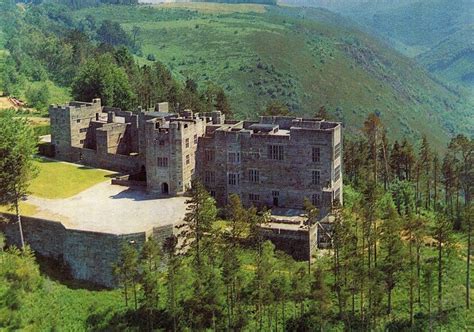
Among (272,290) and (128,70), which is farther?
(128,70)

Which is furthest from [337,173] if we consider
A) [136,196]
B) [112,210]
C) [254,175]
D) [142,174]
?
[142,174]

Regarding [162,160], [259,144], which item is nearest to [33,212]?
[162,160]

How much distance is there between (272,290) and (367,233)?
36.5 feet

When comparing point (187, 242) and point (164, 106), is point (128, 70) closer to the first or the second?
point (164, 106)

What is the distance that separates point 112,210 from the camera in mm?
65562

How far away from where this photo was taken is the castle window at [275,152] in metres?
68.9

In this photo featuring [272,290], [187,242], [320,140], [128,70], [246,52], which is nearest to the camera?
[272,290]

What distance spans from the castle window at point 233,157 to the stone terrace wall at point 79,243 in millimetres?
13819

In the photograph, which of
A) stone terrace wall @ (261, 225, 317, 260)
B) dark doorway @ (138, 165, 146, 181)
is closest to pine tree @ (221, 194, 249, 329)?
stone terrace wall @ (261, 225, 317, 260)

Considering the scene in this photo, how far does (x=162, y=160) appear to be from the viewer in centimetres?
7144

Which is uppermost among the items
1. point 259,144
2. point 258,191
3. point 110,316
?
point 259,144

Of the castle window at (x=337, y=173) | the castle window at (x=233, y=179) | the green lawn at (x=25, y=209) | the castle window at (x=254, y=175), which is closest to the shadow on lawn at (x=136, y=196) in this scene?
the castle window at (x=233, y=179)

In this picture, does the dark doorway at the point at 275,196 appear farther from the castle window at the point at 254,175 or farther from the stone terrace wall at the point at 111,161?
the stone terrace wall at the point at 111,161

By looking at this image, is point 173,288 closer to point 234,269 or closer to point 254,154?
point 234,269
